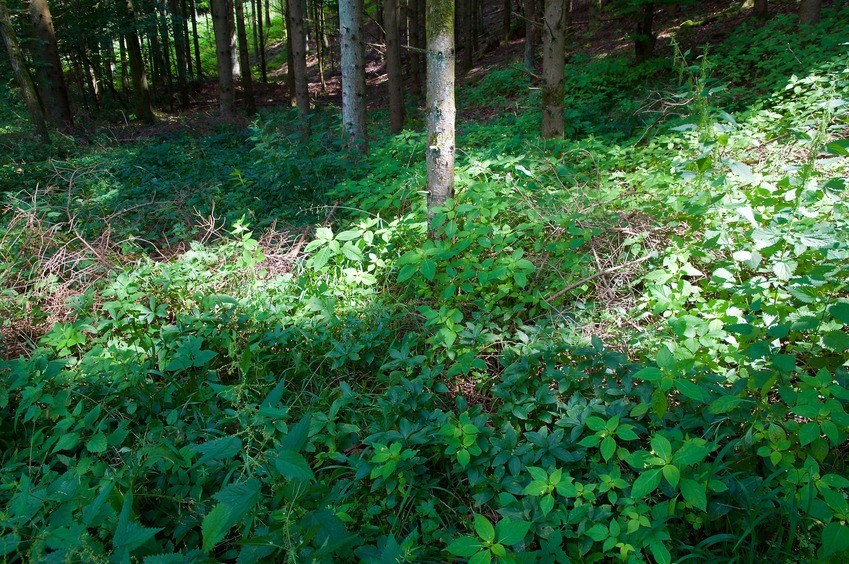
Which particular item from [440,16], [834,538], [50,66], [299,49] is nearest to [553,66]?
[440,16]

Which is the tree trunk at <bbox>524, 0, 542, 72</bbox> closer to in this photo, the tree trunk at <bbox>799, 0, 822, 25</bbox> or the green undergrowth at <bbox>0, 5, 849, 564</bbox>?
the tree trunk at <bbox>799, 0, 822, 25</bbox>

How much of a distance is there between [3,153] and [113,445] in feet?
33.0

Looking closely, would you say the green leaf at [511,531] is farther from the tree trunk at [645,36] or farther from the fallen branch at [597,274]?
the tree trunk at [645,36]

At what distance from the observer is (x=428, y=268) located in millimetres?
3309

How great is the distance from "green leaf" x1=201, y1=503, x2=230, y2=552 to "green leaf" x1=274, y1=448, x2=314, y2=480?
0.27m

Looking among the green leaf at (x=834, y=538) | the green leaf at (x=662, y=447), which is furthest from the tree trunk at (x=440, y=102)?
the green leaf at (x=834, y=538)

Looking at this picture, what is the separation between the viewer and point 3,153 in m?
9.61

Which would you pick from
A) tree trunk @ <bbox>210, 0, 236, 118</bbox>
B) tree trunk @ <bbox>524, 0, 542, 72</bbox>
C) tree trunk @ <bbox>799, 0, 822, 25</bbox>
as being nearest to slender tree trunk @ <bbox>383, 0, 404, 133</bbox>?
tree trunk @ <bbox>524, 0, 542, 72</bbox>

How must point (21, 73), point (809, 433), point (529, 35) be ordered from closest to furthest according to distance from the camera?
point (809, 433) < point (21, 73) < point (529, 35)

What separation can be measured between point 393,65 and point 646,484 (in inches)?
363

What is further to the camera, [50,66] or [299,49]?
[50,66]

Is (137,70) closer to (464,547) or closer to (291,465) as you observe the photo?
(291,465)

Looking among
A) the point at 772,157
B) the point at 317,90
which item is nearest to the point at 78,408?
the point at 772,157

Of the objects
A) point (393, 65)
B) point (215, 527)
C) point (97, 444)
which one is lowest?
point (97, 444)
